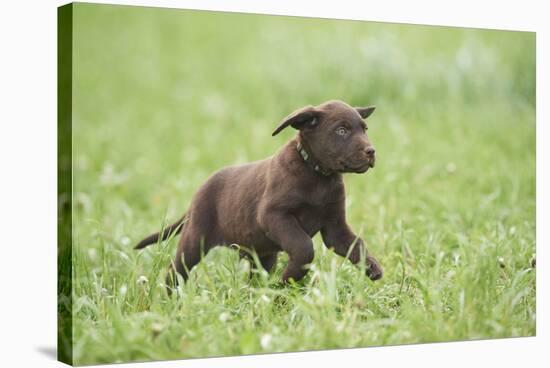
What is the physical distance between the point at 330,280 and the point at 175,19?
314 inches

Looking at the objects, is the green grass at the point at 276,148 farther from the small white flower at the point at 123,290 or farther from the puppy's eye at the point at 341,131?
the puppy's eye at the point at 341,131

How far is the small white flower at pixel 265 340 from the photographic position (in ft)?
17.4

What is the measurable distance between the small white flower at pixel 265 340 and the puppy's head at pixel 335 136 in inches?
45.0

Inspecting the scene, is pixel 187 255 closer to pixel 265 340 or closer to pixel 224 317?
pixel 224 317

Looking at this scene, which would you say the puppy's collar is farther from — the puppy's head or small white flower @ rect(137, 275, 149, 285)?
small white flower @ rect(137, 275, 149, 285)

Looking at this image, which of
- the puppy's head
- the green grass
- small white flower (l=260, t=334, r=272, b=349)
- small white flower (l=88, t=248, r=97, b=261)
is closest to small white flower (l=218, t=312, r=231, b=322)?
the green grass

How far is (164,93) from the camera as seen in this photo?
1275cm

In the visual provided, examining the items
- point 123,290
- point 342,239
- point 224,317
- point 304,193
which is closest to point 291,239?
point 304,193

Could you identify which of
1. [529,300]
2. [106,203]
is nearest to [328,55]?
[106,203]

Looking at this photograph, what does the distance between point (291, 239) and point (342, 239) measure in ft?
1.52

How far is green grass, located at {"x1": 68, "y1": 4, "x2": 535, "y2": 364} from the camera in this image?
17.9ft

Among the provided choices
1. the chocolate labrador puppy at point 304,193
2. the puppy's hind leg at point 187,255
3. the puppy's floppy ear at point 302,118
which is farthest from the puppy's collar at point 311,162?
the puppy's hind leg at point 187,255

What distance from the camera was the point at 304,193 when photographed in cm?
547

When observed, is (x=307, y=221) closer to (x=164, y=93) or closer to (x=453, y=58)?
(x=453, y=58)
